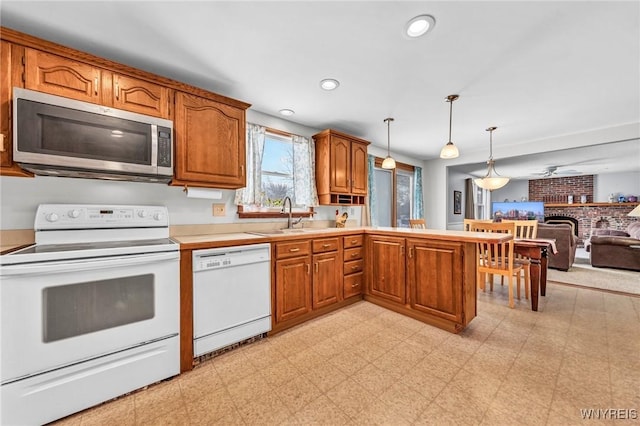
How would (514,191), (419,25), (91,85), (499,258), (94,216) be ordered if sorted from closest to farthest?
(419,25), (91,85), (94,216), (499,258), (514,191)

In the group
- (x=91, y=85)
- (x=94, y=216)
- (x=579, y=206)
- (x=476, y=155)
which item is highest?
(x=476, y=155)

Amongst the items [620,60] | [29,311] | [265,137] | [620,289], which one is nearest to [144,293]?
[29,311]

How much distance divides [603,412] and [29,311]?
319 centimetres

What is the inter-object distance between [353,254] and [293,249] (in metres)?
0.88

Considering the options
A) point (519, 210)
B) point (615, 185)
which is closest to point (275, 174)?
point (519, 210)

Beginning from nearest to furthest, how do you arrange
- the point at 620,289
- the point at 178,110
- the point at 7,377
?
the point at 7,377, the point at 178,110, the point at 620,289

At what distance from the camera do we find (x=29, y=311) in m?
1.33

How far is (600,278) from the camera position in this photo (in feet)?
13.5

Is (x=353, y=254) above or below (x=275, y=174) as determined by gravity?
below

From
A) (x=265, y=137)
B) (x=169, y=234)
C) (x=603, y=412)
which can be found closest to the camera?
(x=603, y=412)

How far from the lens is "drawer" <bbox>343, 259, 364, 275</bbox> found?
116 inches

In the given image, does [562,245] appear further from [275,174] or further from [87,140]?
[87,140]

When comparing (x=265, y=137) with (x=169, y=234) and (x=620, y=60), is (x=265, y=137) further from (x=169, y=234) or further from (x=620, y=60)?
(x=620, y=60)

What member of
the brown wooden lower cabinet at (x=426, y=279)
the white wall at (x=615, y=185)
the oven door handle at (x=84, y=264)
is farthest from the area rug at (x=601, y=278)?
the oven door handle at (x=84, y=264)
